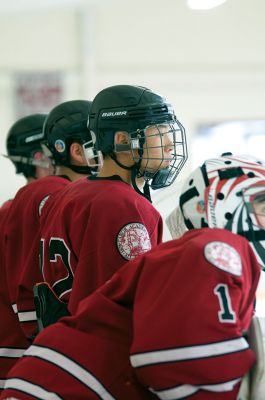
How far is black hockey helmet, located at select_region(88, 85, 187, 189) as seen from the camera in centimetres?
200

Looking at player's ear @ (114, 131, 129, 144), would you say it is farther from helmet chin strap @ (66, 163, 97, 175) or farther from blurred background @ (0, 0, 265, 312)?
blurred background @ (0, 0, 265, 312)

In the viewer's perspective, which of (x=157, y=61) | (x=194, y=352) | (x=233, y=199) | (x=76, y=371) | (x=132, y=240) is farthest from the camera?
(x=157, y=61)

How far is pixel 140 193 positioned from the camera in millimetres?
2033

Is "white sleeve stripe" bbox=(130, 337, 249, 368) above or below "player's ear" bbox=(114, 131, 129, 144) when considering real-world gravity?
below

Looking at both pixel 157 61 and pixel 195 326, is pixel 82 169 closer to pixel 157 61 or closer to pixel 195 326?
pixel 195 326

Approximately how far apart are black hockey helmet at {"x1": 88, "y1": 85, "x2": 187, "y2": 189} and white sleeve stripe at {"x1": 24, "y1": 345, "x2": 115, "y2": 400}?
2.51 feet

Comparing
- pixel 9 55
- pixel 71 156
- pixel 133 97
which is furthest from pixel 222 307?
pixel 9 55

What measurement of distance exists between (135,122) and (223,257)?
0.88 m

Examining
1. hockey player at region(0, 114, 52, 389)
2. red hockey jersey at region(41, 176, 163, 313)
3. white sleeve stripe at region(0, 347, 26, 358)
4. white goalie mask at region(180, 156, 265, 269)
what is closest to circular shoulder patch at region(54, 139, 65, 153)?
hockey player at region(0, 114, 52, 389)

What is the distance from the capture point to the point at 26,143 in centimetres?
320

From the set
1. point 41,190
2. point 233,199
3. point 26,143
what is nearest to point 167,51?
point 26,143

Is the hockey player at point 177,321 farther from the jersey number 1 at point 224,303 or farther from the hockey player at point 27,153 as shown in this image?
the hockey player at point 27,153

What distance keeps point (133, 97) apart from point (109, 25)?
5.45m

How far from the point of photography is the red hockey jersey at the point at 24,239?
2357 millimetres
